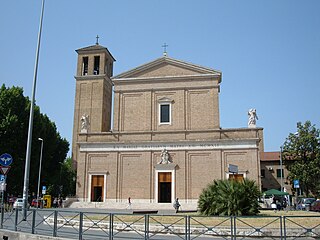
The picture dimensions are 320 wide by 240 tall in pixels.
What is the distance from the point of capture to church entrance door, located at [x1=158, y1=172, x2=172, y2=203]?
34.4m

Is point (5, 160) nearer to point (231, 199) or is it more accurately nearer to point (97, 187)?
point (231, 199)

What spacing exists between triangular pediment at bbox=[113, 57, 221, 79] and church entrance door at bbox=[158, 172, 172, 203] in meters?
10.7

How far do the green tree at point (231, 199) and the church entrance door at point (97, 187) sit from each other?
1802 cm

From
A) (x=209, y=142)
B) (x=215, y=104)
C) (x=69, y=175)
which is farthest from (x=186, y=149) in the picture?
(x=69, y=175)

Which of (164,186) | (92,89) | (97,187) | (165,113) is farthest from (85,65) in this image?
(164,186)

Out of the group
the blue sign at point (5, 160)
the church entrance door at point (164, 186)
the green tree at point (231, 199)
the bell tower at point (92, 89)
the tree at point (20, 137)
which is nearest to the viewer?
the blue sign at point (5, 160)

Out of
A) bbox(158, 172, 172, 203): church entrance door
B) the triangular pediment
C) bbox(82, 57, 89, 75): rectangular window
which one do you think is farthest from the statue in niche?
bbox(82, 57, 89, 75): rectangular window

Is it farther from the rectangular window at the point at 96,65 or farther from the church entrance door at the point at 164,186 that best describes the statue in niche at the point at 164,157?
the rectangular window at the point at 96,65

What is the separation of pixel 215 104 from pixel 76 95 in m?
20.6

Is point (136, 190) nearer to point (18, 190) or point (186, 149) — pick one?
point (186, 149)

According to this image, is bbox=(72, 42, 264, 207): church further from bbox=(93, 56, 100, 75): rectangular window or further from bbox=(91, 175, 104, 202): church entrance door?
bbox=(93, 56, 100, 75): rectangular window

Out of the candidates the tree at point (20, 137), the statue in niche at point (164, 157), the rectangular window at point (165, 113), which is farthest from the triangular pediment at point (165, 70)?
the tree at point (20, 137)

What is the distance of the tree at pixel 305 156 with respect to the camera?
4594 cm

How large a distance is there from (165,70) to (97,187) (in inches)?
569
